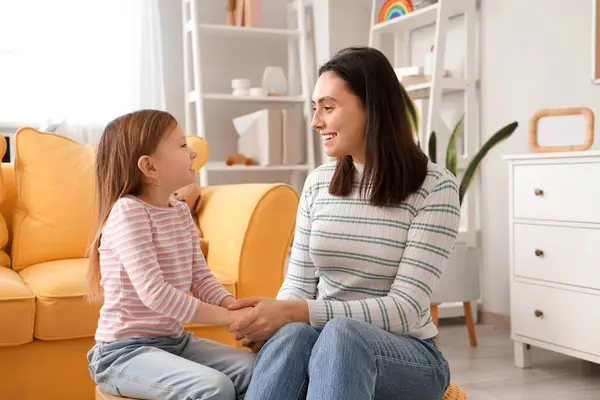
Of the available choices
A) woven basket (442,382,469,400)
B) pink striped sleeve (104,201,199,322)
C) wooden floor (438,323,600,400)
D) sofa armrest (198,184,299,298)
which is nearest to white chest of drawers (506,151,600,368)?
wooden floor (438,323,600,400)

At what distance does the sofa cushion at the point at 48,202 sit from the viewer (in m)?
2.46

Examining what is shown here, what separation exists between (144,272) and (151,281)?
0.08ft

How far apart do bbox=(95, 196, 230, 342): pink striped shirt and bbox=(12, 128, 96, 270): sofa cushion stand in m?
1.04

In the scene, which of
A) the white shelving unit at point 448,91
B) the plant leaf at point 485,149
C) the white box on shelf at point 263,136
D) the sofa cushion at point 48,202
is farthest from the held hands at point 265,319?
the white box on shelf at point 263,136

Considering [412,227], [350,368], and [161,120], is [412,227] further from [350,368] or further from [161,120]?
[161,120]

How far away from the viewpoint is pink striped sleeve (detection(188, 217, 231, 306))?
1.57m

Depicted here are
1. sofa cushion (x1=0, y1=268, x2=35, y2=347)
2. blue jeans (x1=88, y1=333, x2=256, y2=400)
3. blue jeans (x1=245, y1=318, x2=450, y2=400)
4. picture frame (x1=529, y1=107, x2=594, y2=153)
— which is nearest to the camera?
blue jeans (x1=245, y1=318, x2=450, y2=400)

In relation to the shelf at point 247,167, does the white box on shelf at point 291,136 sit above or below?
above

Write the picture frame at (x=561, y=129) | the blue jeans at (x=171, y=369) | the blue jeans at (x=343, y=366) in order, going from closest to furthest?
the blue jeans at (x=343, y=366) → the blue jeans at (x=171, y=369) → the picture frame at (x=561, y=129)

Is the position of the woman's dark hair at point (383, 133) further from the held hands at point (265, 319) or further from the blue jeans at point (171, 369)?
the blue jeans at point (171, 369)

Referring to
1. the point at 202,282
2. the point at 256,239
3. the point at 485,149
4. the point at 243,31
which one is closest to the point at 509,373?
the point at 485,149

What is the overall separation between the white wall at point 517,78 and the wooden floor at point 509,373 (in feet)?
1.33

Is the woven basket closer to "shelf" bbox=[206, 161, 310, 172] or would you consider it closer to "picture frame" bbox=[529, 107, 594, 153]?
"picture frame" bbox=[529, 107, 594, 153]

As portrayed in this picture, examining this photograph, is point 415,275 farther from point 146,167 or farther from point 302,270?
point 146,167
